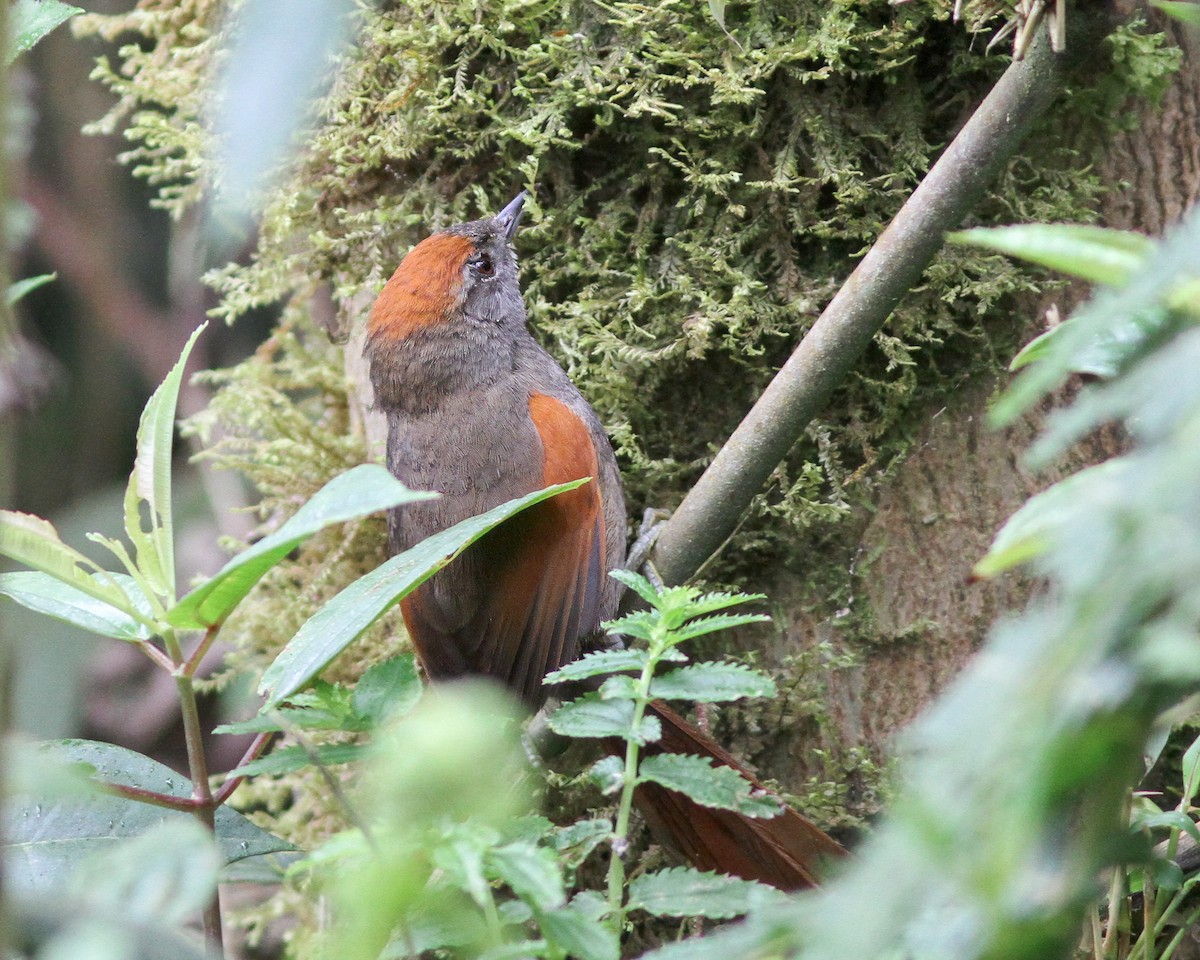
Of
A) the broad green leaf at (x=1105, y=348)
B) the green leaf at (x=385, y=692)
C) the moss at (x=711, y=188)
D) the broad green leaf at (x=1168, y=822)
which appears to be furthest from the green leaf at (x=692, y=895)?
the moss at (x=711, y=188)

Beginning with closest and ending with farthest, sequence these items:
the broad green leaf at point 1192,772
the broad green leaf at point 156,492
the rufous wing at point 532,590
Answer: the broad green leaf at point 156,492, the broad green leaf at point 1192,772, the rufous wing at point 532,590

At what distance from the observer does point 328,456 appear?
3145mm

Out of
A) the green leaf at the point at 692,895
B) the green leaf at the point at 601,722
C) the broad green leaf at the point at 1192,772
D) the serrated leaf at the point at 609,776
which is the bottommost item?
the broad green leaf at the point at 1192,772

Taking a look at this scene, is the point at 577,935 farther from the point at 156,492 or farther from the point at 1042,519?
the point at 156,492

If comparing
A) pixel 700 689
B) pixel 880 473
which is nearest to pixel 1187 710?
pixel 700 689

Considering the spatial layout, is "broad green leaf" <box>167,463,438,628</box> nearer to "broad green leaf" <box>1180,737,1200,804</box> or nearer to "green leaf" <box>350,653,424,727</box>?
"green leaf" <box>350,653,424,727</box>

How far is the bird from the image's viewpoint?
2.61 meters

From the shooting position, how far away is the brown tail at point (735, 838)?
1.83m

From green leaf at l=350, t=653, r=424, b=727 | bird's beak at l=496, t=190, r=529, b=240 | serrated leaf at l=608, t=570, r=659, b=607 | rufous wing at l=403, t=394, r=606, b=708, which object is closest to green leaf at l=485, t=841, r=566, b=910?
green leaf at l=350, t=653, r=424, b=727

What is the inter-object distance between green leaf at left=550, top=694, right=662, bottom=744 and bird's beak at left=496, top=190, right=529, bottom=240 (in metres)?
1.65

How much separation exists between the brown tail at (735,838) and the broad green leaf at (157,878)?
3.62 ft

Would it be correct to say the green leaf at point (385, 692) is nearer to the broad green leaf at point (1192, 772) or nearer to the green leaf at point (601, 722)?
the green leaf at point (601, 722)

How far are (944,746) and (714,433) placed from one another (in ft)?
6.58

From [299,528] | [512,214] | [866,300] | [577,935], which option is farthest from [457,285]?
[577,935]
